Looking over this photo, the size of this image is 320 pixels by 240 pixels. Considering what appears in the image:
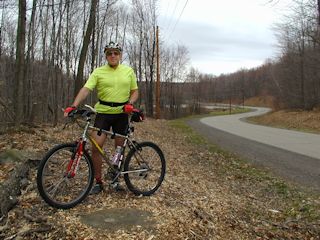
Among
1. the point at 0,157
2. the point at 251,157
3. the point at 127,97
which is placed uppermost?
the point at 127,97

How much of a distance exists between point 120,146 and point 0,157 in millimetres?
2873

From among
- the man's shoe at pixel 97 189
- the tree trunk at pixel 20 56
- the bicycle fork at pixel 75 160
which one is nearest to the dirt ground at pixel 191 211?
the man's shoe at pixel 97 189

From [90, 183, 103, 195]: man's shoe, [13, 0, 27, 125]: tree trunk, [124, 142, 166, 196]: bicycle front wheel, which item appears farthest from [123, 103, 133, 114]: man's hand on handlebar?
[13, 0, 27, 125]: tree trunk

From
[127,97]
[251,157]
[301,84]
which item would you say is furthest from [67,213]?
[301,84]

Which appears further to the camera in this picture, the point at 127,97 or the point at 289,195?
the point at 289,195

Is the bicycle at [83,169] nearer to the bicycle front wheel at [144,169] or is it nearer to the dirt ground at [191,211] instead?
the bicycle front wheel at [144,169]

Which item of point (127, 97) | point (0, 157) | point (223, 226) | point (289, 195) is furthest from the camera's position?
point (289, 195)

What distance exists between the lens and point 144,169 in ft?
19.1

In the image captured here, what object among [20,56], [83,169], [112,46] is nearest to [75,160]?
[83,169]

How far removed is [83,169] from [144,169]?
3.78 feet

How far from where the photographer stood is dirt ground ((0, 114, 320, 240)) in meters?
4.18

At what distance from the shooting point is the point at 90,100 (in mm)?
32500

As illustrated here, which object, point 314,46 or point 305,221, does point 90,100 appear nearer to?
point 314,46

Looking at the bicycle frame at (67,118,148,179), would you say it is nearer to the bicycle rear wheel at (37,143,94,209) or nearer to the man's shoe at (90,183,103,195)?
the bicycle rear wheel at (37,143,94,209)
